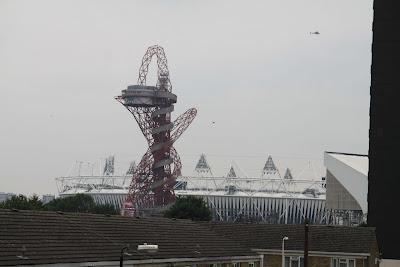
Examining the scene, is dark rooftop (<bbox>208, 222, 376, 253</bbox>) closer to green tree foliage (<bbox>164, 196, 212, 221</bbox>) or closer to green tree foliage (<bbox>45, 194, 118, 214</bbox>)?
green tree foliage (<bbox>164, 196, 212, 221</bbox>)

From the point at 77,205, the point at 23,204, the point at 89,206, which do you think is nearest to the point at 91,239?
the point at 23,204

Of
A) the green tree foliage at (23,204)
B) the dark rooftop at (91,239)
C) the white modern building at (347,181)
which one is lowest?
the dark rooftop at (91,239)

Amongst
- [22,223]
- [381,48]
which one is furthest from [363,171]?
[22,223]

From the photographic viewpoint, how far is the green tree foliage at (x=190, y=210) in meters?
121

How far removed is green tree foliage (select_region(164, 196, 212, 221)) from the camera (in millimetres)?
121375

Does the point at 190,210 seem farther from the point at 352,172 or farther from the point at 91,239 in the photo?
the point at 91,239

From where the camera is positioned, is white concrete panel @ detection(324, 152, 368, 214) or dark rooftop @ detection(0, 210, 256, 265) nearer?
dark rooftop @ detection(0, 210, 256, 265)

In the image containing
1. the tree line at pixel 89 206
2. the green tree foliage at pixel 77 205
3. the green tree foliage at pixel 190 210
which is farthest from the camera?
the green tree foliage at pixel 77 205

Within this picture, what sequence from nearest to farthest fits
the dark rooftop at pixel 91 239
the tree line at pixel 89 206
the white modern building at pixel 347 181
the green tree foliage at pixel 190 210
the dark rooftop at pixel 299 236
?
the dark rooftop at pixel 91 239 < the dark rooftop at pixel 299 236 < the tree line at pixel 89 206 < the green tree foliage at pixel 190 210 < the white modern building at pixel 347 181

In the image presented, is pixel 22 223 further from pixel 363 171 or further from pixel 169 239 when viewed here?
pixel 363 171

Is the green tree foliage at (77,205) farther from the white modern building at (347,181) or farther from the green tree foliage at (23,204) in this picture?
the white modern building at (347,181)

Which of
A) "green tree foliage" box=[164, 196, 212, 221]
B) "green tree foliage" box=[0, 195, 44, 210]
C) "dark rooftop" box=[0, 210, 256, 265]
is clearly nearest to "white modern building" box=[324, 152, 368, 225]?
"green tree foliage" box=[164, 196, 212, 221]

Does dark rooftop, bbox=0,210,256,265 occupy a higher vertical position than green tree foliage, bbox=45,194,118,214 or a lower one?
lower

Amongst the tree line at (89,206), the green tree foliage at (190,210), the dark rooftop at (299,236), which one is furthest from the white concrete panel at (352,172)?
the dark rooftop at (299,236)
